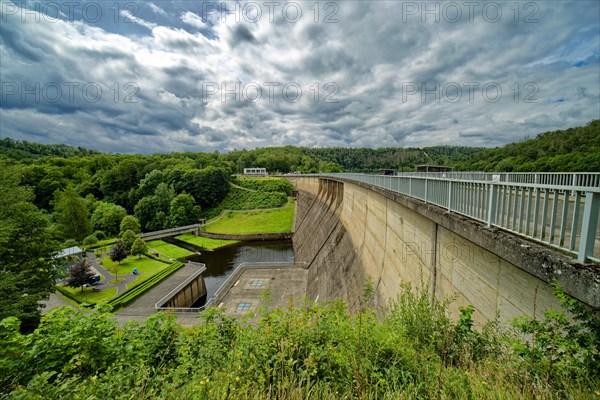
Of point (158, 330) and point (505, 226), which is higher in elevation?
point (505, 226)

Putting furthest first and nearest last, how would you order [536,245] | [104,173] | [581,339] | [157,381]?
[104,173]
[157,381]
[536,245]
[581,339]

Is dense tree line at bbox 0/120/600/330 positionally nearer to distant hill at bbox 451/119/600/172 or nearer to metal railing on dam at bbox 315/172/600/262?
distant hill at bbox 451/119/600/172

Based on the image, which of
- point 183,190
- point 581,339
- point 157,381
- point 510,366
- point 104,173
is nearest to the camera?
point 581,339

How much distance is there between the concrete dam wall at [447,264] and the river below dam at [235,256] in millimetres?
18033

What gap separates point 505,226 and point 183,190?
66.1 metres

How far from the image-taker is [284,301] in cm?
1947

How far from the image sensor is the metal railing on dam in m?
2.47

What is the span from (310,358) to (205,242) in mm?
44013

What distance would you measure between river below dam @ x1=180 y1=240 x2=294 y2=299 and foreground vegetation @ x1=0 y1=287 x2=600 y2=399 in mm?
25462

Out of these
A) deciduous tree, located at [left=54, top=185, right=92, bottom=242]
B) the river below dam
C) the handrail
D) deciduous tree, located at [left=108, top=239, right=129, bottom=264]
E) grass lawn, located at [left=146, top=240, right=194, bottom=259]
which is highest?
deciduous tree, located at [left=54, top=185, right=92, bottom=242]

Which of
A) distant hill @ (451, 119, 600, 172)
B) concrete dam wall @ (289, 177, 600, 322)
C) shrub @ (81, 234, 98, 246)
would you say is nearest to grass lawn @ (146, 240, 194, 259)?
shrub @ (81, 234, 98, 246)

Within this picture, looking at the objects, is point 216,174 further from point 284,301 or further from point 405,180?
point 405,180

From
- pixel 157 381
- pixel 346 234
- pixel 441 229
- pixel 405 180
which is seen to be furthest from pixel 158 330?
pixel 346 234

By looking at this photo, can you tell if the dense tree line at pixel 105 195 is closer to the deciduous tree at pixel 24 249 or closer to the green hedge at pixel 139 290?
the deciduous tree at pixel 24 249
